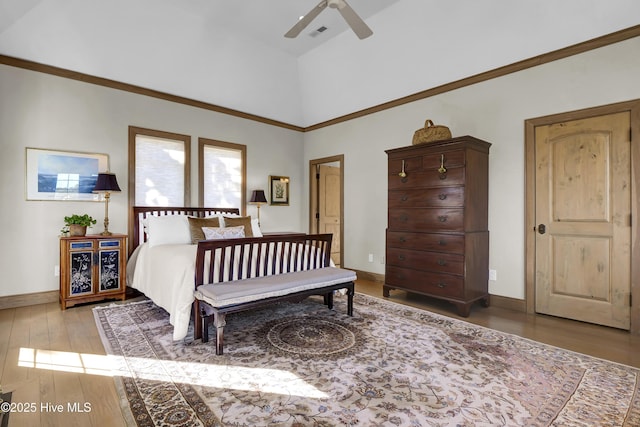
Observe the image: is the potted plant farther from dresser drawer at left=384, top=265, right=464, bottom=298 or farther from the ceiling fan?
dresser drawer at left=384, top=265, right=464, bottom=298

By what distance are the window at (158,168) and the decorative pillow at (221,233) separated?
125 centimetres

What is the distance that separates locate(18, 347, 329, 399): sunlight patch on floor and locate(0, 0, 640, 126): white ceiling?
3.03m

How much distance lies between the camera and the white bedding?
2.69 meters

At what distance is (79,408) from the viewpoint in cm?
179

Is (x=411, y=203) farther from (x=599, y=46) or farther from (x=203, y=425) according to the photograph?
(x=203, y=425)

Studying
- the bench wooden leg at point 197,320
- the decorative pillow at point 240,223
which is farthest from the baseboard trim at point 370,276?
the bench wooden leg at point 197,320

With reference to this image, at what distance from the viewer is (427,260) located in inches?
146

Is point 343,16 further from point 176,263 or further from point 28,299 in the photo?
point 28,299

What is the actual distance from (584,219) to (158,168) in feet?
17.4

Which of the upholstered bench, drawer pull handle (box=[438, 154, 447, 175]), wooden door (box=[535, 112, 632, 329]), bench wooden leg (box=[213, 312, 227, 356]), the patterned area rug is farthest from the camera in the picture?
drawer pull handle (box=[438, 154, 447, 175])

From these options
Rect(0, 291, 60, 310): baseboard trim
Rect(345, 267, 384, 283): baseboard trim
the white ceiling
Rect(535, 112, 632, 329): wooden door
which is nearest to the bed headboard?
Rect(0, 291, 60, 310): baseboard trim

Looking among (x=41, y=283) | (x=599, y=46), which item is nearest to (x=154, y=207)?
(x=41, y=283)

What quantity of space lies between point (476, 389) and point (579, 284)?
6.96 ft

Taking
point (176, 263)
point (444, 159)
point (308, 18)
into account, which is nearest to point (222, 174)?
point (176, 263)
